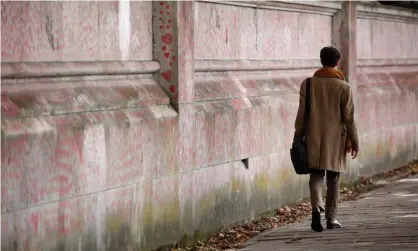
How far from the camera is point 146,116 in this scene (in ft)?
31.1

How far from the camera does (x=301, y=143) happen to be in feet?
34.2

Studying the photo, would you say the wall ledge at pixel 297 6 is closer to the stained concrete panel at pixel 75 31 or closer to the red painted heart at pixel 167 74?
the red painted heart at pixel 167 74

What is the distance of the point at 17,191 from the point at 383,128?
1010cm

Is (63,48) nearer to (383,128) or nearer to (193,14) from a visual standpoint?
(193,14)

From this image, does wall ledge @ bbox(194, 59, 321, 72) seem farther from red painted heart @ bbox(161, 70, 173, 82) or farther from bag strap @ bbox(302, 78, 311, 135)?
bag strap @ bbox(302, 78, 311, 135)

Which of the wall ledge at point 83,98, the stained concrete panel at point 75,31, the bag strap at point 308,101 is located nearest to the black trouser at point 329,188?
the bag strap at point 308,101

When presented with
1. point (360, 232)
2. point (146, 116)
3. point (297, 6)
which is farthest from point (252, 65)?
point (146, 116)

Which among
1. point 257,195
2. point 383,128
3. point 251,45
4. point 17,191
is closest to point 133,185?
point 17,191

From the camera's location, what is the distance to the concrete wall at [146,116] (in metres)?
7.86

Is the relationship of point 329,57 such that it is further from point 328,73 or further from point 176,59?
point 176,59

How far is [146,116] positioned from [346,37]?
6593mm

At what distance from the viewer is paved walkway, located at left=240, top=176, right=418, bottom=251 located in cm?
947

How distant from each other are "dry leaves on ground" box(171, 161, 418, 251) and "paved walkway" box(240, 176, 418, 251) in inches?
9.6

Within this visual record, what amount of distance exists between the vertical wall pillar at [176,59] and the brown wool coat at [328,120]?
114 cm
